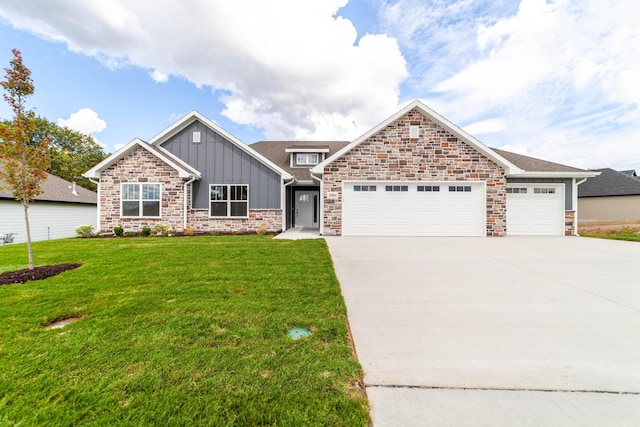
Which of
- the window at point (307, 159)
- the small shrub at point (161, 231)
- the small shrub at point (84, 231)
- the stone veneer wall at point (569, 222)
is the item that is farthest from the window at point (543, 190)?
the small shrub at point (84, 231)

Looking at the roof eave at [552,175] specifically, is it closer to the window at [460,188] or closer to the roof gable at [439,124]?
the roof gable at [439,124]

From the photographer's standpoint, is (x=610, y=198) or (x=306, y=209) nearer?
(x=306, y=209)

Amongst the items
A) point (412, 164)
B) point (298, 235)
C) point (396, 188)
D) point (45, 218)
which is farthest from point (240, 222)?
point (45, 218)

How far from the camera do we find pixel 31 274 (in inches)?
202

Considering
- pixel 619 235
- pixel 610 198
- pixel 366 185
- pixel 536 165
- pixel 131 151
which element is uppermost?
pixel 131 151

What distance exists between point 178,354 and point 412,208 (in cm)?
1038

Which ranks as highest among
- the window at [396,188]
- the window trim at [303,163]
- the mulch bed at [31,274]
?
the window trim at [303,163]

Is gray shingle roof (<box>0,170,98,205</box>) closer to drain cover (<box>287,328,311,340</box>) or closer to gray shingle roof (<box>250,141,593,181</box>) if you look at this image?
gray shingle roof (<box>250,141,593,181</box>)

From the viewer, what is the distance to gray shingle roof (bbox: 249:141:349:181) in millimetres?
15047

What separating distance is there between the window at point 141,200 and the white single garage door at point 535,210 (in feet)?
54.4

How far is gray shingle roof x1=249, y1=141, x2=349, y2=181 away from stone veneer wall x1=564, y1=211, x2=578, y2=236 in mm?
12434

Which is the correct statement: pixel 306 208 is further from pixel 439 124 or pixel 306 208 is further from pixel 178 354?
pixel 178 354

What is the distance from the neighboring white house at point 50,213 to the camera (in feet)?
43.1

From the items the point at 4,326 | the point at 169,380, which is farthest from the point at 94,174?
the point at 169,380
